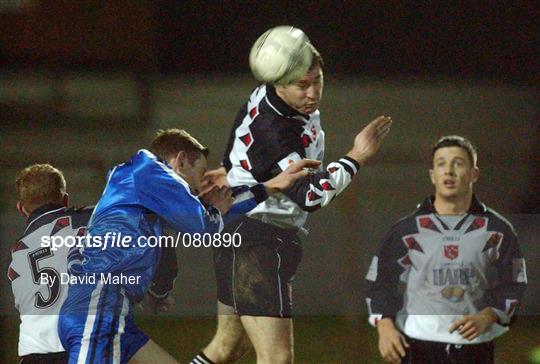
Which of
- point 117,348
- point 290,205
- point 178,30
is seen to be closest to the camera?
point 117,348

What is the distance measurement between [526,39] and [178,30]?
4.92 feet

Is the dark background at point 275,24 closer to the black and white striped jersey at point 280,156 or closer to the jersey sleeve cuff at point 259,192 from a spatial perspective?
the black and white striped jersey at point 280,156

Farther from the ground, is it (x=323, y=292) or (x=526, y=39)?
(x=526, y=39)

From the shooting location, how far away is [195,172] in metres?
4.31

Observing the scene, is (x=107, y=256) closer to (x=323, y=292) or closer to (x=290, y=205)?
(x=290, y=205)

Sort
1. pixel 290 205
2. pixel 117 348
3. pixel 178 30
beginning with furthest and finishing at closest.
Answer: pixel 178 30
pixel 290 205
pixel 117 348

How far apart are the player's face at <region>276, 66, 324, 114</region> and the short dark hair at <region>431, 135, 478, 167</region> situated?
0.56 m

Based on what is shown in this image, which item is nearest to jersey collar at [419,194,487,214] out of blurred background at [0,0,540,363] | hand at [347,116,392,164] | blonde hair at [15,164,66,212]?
blurred background at [0,0,540,363]

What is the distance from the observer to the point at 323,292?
492cm

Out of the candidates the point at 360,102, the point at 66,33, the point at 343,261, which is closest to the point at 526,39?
the point at 360,102

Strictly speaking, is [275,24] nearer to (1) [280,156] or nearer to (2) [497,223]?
(1) [280,156]

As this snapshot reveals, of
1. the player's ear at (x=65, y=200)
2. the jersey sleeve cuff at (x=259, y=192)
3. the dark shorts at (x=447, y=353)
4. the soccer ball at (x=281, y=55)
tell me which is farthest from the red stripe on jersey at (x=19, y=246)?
the dark shorts at (x=447, y=353)

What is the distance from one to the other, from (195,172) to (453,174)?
1087 millimetres

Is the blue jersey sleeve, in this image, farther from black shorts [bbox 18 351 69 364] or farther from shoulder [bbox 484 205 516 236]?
shoulder [bbox 484 205 516 236]
